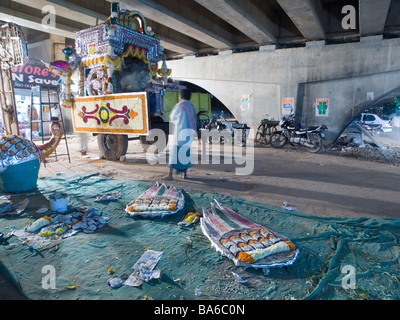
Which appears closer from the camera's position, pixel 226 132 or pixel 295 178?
pixel 295 178

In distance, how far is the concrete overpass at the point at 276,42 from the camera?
8.20m

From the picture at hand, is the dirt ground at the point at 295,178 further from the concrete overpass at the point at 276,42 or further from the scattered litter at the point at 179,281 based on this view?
the concrete overpass at the point at 276,42

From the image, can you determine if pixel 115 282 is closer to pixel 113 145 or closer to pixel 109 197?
pixel 109 197

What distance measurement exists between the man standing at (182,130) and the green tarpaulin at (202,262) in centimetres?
194

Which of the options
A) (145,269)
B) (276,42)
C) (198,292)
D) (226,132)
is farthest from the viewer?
(226,132)

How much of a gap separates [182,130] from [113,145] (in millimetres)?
3011

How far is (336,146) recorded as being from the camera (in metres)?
10.1

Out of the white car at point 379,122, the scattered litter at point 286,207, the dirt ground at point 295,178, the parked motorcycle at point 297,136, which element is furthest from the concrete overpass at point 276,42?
the white car at point 379,122

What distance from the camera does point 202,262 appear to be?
→ 2.54m

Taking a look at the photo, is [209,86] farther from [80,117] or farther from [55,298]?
[55,298]

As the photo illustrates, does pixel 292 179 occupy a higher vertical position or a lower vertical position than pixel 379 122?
lower

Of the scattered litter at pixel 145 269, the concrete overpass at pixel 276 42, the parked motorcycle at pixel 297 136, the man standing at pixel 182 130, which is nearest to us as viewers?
the scattered litter at pixel 145 269

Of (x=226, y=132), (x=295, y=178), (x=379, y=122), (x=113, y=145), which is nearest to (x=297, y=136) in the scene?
(x=226, y=132)

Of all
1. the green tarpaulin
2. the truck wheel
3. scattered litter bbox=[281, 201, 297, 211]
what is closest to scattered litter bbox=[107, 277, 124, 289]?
the green tarpaulin
